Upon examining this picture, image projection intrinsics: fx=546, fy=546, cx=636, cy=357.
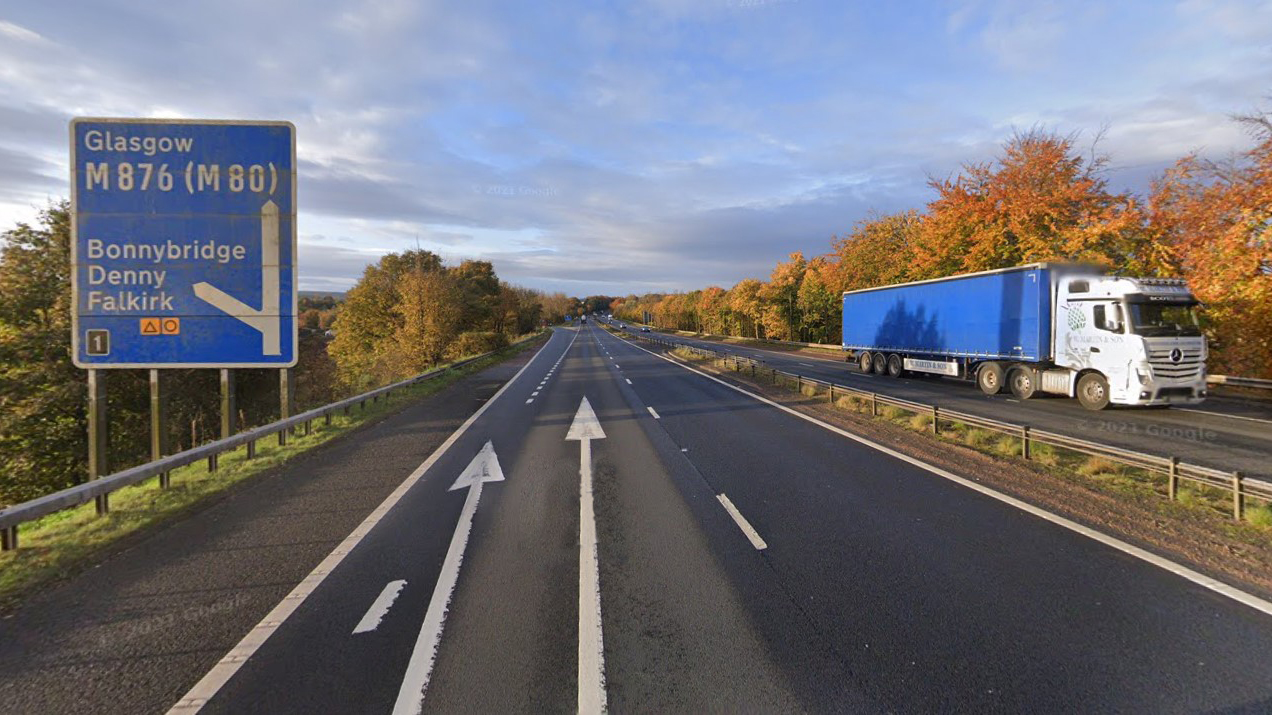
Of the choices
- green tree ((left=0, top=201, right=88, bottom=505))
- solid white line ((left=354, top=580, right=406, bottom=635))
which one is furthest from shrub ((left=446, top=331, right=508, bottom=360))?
solid white line ((left=354, top=580, right=406, bottom=635))

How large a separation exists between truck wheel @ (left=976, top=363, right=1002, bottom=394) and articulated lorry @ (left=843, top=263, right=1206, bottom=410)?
0.11 ft

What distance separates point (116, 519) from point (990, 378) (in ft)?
74.1

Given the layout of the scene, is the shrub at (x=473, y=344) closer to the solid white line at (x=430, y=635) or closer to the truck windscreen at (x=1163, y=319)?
the solid white line at (x=430, y=635)

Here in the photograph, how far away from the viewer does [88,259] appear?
891 centimetres

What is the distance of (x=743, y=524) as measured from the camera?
642 centimetres

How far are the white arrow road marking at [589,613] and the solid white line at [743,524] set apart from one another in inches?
66.3

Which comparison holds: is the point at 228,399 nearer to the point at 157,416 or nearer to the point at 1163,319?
the point at 157,416

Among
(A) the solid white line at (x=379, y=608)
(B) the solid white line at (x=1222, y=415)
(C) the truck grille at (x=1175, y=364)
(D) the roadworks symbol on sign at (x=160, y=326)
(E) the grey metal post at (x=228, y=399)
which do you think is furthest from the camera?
(C) the truck grille at (x=1175, y=364)

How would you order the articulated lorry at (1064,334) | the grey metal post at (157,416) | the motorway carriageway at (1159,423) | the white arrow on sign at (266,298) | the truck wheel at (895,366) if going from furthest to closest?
the truck wheel at (895,366) → the articulated lorry at (1064,334) → the motorway carriageway at (1159,423) → the grey metal post at (157,416) → the white arrow on sign at (266,298)

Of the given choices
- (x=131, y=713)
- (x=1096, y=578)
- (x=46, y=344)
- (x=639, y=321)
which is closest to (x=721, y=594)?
(x=1096, y=578)

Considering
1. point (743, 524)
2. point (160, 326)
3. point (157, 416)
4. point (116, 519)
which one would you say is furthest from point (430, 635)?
point (157, 416)

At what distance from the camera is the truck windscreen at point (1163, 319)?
1417cm

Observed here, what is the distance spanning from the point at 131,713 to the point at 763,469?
25.0ft

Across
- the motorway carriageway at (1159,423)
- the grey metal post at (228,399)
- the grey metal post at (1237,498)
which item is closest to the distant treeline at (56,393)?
the grey metal post at (228,399)
